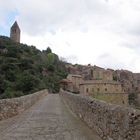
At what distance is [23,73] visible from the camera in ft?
294

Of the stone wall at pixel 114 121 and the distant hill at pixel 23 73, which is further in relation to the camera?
the distant hill at pixel 23 73

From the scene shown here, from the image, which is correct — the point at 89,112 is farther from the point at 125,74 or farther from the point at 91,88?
the point at 125,74

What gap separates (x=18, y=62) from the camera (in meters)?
104

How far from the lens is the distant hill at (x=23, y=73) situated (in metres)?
77.8

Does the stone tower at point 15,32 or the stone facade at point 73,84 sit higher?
the stone tower at point 15,32

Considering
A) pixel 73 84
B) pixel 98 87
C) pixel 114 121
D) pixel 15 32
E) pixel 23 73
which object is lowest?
pixel 114 121

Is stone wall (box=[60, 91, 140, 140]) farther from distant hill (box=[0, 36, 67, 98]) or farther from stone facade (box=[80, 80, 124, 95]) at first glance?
stone facade (box=[80, 80, 124, 95])

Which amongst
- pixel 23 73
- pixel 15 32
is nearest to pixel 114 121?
pixel 23 73

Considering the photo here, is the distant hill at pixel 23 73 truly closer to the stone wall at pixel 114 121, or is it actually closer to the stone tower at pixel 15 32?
the stone tower at pixel 15 32

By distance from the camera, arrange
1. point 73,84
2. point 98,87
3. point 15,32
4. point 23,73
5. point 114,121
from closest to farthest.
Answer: point 114,121, point 23,73, point 98,87, point 73,84, point 15,32

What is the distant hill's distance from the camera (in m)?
77.8

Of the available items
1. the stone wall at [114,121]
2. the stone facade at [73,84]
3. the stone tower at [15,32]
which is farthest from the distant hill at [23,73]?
the stone wall at [114,121]

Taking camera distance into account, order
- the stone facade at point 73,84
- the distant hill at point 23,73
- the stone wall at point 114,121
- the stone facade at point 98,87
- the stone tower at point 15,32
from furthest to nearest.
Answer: the stone tower at point 15,32, the stone facade at point 73,84, the stone facade at point 98,87, the distant hill at point 23,73, the stone wall at point 114,121

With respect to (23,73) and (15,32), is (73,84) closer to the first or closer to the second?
(23,73)
